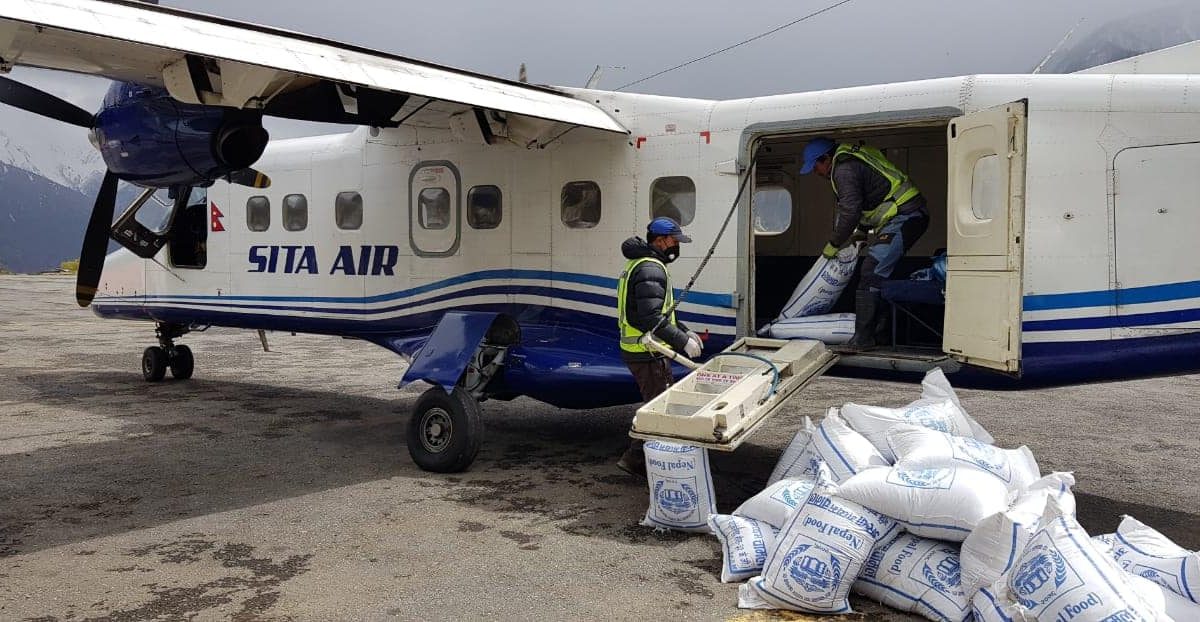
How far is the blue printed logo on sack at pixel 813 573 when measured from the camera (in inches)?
189

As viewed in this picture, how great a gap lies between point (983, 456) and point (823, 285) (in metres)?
2.35

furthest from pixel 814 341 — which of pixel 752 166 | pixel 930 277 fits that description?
pixel 752 166

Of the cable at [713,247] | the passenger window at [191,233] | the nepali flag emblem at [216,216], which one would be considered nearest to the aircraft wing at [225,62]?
the cable at [713,247]

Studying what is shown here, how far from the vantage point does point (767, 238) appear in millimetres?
10172

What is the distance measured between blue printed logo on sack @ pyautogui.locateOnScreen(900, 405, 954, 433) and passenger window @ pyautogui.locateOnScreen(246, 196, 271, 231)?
7.79 m

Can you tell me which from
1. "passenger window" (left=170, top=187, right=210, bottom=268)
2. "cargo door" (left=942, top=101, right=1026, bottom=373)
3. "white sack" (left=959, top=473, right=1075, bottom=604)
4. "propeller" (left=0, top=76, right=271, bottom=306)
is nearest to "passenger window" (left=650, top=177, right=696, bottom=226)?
"cargo door" (left=942, top=101, right=1026, bottom=373)

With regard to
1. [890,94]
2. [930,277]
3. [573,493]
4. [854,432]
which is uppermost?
[890,94]

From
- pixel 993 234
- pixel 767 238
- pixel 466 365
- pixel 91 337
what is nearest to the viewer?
pixel 993 234

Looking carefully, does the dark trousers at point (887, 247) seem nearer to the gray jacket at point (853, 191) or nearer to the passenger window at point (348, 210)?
the gray jacket at point (853, 191)

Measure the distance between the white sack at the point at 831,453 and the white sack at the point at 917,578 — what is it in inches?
25.2

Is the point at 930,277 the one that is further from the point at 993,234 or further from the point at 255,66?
the point at 255,66

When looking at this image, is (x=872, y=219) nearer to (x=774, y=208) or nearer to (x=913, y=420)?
(x=913, y=420)

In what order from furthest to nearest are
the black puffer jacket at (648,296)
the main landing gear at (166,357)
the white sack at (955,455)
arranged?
the main landing gear at (166,357), the black puffer jacket at (648,296), the white sack at (955,455)

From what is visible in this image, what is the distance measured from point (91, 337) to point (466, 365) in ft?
56.0
